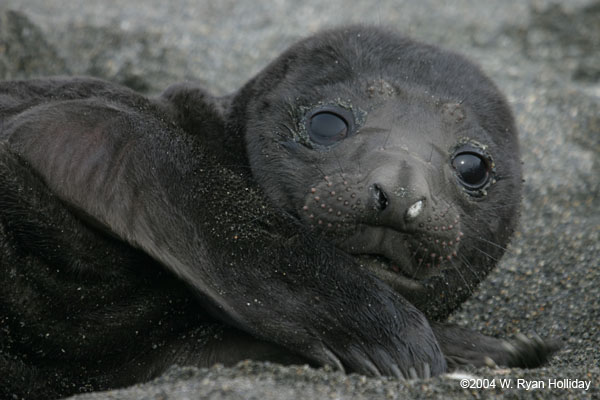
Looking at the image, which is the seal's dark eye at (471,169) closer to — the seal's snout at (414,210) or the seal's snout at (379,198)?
the seal's snout at (414,210)

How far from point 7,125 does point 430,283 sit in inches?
77.0

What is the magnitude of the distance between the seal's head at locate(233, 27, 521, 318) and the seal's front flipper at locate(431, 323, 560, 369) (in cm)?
23

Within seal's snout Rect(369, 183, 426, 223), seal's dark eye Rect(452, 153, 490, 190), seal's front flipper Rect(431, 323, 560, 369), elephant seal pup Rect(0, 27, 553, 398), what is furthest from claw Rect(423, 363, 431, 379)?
seal's dark eye Rect(452, 153, 490, 190)

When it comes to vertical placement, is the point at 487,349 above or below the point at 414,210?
below

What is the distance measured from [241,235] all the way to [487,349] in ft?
3.77

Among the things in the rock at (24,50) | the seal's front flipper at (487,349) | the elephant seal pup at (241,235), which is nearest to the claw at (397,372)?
the elephant seal pup at (241,235)

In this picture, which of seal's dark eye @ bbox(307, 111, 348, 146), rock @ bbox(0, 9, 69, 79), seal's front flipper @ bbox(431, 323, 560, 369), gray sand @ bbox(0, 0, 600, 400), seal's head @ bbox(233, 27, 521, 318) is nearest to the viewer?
gray sand @ bbox(0, 0, 600, 400)

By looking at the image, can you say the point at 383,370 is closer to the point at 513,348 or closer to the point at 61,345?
the point at 513,348

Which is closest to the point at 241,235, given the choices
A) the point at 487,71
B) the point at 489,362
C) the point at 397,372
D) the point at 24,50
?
the point at 397,372

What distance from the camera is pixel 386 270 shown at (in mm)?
3363

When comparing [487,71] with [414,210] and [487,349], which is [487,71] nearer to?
[487,349]

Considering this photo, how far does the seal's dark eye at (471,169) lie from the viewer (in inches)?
149

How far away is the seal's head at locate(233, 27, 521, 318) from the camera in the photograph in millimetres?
3289

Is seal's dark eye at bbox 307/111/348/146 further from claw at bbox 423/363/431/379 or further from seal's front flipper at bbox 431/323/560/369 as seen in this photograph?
claw at bbox 423/363/431/379
